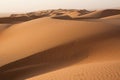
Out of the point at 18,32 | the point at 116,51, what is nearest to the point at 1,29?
the point at 18,32

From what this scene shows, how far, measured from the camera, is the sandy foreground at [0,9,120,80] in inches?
107

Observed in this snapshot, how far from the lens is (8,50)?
475 cm

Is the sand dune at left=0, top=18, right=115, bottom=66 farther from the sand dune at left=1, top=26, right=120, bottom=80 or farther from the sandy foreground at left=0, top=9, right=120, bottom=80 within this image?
the sand dune at left=1, top=26, right=120, bottom=80

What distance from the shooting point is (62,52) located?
4.29 metres

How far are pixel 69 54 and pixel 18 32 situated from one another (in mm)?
2225

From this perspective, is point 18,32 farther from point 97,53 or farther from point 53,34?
point 97,53

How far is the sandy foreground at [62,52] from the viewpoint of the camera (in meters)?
2.71

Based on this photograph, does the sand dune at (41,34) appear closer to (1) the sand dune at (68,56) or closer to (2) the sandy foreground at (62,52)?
(2) the sandy foreground at (62,52)

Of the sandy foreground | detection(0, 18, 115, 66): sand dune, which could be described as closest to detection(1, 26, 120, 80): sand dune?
the sandy foreground

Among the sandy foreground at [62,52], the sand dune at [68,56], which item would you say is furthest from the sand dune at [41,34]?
the sand dune at [68,56]

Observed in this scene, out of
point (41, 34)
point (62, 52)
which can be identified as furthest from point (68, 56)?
point (41, 34)

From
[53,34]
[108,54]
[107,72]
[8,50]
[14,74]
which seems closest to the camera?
[107,72]

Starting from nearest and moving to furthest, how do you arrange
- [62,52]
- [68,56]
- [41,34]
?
[68,56] → [62,52] → [41,34]

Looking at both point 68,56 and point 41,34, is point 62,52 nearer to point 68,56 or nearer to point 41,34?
point 68,56
